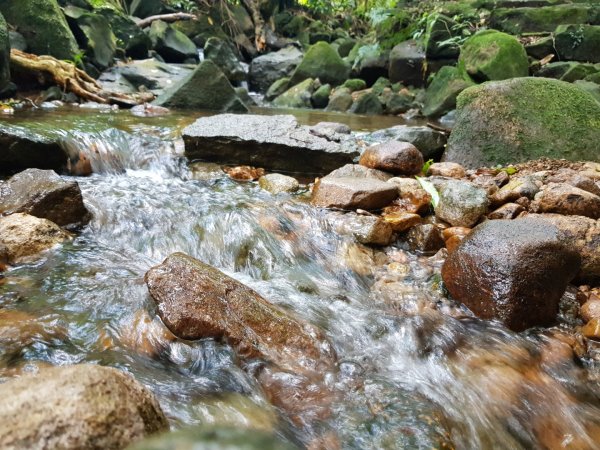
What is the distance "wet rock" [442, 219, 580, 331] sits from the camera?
259 cm

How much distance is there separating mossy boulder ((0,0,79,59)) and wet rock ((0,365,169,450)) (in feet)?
33.3

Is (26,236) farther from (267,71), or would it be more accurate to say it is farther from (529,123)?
(267,71)

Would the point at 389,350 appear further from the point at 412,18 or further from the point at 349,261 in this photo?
the point at 412,18

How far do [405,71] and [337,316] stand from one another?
480 inches

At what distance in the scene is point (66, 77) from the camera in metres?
8.45

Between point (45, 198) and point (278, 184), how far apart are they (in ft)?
7.90

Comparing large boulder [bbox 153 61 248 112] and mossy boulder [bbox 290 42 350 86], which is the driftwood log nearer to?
large boulder [bbox 153 61 248 112]

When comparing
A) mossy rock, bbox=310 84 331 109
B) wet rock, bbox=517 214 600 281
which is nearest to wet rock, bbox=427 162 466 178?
wet rock, bbox=517 214 600 281

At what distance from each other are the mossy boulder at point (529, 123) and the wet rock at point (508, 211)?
159cm

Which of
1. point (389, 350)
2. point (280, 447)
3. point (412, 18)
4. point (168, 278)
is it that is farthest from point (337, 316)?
point (412, 18)

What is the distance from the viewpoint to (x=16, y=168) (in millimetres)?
4258

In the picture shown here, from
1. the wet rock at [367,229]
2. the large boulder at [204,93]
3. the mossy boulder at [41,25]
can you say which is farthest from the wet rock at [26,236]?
the mossy boulder at [41,25]

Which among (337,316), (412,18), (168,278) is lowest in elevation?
(337,316)

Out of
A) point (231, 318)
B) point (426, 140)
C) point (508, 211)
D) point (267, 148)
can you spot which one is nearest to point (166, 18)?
point (267, 148)
